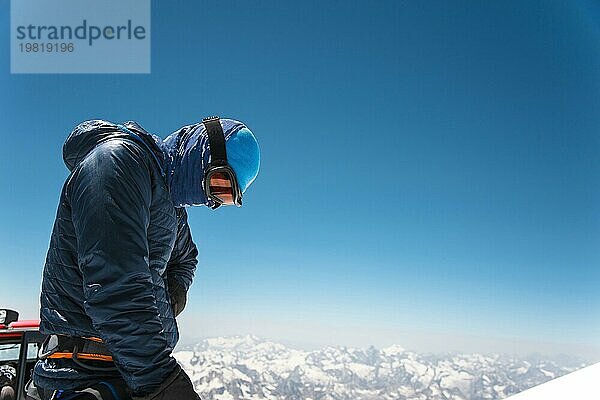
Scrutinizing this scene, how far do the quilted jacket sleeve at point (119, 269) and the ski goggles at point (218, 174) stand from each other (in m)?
0.17

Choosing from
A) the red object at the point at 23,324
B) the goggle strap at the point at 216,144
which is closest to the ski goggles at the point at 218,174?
the goggle strap at the point at 216,144

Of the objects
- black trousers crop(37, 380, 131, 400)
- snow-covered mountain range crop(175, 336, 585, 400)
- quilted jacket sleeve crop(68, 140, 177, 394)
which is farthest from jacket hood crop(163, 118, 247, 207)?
snow-covered mountain range crop(175, 336, 585, 400)

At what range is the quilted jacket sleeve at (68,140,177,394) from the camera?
0.86 meters

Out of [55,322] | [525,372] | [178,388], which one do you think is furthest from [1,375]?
[525,372]

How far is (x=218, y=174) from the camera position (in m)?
1.06

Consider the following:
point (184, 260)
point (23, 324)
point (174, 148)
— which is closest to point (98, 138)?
point (174, 148)

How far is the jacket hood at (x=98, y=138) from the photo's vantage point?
1.00 m

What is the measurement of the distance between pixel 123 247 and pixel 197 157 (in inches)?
9.8

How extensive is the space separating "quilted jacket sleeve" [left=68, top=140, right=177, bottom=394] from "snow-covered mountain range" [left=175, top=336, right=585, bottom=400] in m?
70.9

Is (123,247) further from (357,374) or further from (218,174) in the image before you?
(357,374)

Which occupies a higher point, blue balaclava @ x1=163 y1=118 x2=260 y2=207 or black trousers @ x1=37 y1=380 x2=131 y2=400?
blue balaclava @ x1=163 y1=118 x2=260 y2=207

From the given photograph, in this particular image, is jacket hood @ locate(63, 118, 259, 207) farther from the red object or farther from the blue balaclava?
the red object

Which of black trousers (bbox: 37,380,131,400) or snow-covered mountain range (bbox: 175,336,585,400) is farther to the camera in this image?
snow-covered mountain range (bbox: 175,336,585,400)

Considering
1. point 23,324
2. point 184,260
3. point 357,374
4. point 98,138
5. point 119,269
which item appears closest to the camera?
point 119,269
